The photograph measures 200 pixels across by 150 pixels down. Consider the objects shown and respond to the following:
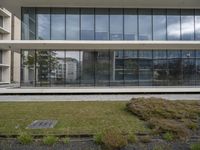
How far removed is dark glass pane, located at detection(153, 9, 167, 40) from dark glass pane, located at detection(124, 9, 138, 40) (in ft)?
6.06

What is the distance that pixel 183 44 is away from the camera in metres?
21.2

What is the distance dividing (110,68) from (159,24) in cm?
635

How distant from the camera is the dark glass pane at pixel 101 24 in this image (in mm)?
23344

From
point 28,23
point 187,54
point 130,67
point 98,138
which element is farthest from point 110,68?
point 98,138

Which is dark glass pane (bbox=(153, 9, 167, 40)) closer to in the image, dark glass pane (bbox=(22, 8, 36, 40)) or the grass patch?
dark glass pane (bbox=(22, 8, 36, 40))

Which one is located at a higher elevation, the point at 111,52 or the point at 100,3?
the point at 100,3

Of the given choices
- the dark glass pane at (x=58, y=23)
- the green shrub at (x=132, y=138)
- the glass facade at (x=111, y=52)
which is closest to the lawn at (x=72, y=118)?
the green shrub at (x=132, y=138)

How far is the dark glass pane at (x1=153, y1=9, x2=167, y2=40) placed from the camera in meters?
23.9

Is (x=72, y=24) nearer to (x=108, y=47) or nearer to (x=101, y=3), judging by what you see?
(x=101, y=3)

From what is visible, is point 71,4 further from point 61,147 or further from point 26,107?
point 61,147

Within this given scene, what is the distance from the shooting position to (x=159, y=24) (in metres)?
24.0

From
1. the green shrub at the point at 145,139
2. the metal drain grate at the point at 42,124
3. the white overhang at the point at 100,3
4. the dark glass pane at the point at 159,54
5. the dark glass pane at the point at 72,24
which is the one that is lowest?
the green shrub at the point at 145,139

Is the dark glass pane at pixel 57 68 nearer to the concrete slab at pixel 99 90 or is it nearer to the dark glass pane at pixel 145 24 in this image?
the concrete slab at pixel 99 90

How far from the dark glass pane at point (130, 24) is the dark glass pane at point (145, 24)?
48cm
